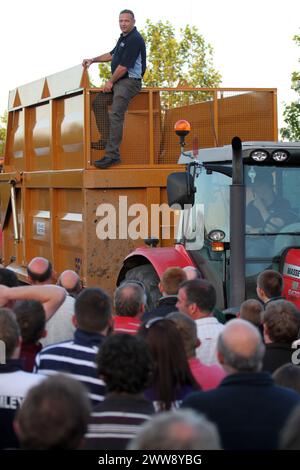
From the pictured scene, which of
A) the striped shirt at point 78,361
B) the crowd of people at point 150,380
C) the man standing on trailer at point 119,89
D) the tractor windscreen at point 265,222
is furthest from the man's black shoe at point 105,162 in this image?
the striped shirt at point 78,361

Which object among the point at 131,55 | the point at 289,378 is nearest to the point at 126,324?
the point at 289,378

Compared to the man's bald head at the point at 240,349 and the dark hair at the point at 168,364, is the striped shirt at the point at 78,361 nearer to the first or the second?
the dark hair at the point at 168,364

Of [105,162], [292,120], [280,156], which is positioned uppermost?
[292,120]

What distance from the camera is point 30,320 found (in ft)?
17.5

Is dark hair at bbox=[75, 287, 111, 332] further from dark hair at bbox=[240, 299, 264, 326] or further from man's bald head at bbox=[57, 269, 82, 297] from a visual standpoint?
man's bald head at bbox=[57, 269, 82, 297]

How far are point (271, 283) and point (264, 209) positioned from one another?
4.47 ft

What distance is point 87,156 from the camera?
10422 mm

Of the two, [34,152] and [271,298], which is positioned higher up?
[34,152]

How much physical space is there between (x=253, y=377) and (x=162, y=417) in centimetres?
125

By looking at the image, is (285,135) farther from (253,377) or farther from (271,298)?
(253,377)

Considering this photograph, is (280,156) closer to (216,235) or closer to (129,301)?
(216,235)

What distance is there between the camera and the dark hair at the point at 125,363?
404 cm
